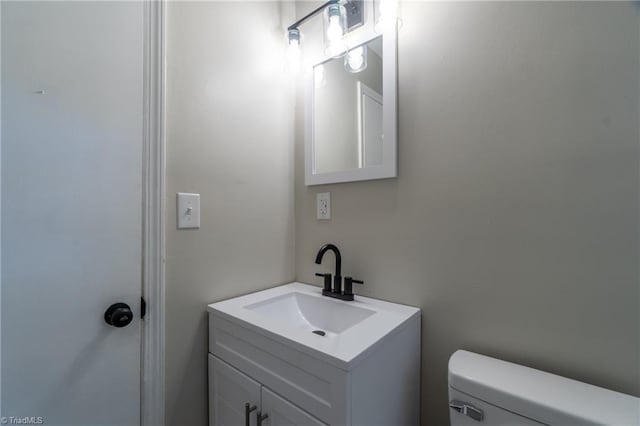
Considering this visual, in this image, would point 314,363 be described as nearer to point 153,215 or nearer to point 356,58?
point 153,215

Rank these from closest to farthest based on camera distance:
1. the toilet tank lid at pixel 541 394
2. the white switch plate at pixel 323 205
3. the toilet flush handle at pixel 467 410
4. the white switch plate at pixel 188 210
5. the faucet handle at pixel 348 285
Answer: the toilet tank lid at pixel 541 394 → the toilet flush handle at pixel 467 410 → the white switch plate at pixel 188 210 → the faucet handle at pixel 348 285 → the white switch plate at pixel 323 205

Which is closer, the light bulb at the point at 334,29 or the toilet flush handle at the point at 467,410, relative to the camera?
the toilet flush handle at the point at 467,410

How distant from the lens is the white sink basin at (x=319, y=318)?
680mm

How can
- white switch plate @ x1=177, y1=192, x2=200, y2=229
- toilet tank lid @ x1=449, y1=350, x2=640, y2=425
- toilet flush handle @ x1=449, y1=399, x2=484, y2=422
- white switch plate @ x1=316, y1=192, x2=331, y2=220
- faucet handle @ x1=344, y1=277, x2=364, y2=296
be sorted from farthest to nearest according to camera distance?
white switch plate @ x1=316, y1=192, x2=331, y2=220 → faucet handle @ x1=344, y1=277, x2=364, y2=296 → white switch plate @ x1=177, y1=192, x2=200, y2=229 → toilet flush handle @ x1=449, y1=399, x2=484, y2=422 → toilet tank lid @ x1=449, y1=350, x2=640, y2=425

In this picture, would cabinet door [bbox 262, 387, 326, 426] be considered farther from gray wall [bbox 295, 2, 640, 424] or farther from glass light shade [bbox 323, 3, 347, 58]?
glass light shade [bbox 323, 3, 347, 58]

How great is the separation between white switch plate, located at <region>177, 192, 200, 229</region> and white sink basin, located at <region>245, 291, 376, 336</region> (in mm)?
378

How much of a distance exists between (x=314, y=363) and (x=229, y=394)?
45cm

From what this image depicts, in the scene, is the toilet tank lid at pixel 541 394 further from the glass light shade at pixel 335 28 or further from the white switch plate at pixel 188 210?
the glass light shade at pixel 335 28

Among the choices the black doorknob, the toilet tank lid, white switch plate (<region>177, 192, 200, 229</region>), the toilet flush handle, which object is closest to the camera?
the toilet tank lid

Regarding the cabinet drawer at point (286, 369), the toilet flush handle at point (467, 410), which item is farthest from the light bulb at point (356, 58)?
the toilet flush handle at point (467, 410)

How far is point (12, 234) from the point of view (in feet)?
2.11

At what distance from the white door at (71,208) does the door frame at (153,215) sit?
0.07 feet

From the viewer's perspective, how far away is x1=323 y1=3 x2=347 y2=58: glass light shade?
107cm

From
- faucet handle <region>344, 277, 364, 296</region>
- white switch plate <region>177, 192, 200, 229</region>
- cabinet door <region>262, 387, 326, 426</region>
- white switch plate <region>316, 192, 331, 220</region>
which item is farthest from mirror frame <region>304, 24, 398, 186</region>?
cabinet door <region>262, 387, 326, 426</region>
